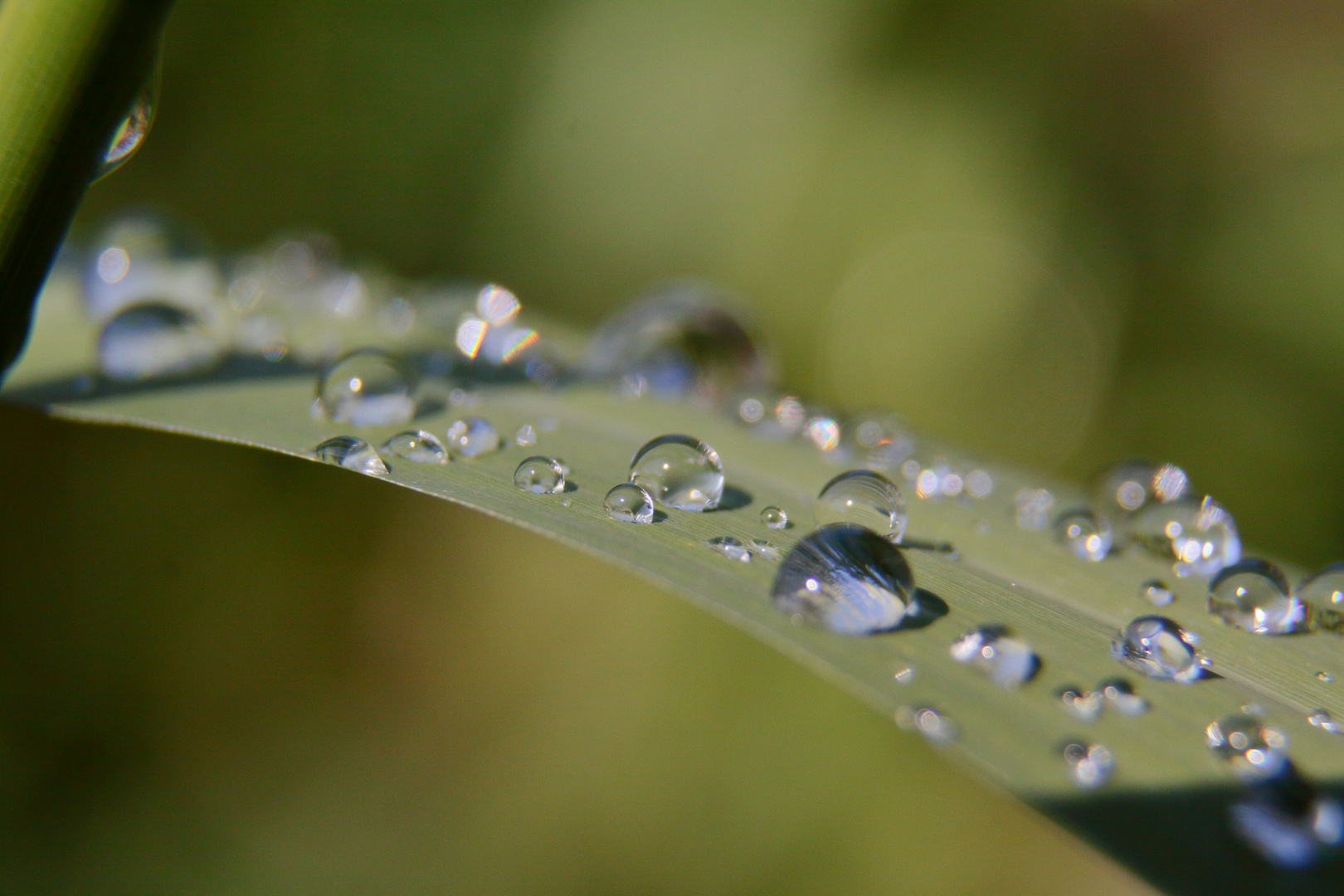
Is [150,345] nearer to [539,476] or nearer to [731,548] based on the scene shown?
[539,476]

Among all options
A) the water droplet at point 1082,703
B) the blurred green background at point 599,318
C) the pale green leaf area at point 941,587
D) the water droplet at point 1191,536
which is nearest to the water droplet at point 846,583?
the pale green leaf area at point 941,587

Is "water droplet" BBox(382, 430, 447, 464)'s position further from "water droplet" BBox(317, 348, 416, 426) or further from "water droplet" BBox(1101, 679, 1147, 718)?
Answer: "water droplet" BBox(1101, 679, 1147, 718)

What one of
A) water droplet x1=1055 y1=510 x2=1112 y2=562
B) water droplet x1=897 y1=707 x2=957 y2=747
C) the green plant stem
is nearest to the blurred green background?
water droplet x1=1055 y1=510 x2=1112 y2=562

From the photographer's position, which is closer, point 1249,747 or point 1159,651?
point 1249,747

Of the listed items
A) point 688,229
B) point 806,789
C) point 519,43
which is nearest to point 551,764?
point 806,789

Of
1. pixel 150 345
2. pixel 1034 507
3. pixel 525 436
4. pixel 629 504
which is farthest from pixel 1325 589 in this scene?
pixel 150 345

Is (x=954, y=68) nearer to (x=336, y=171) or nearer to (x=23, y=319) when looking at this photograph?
(x=336, y=171)
